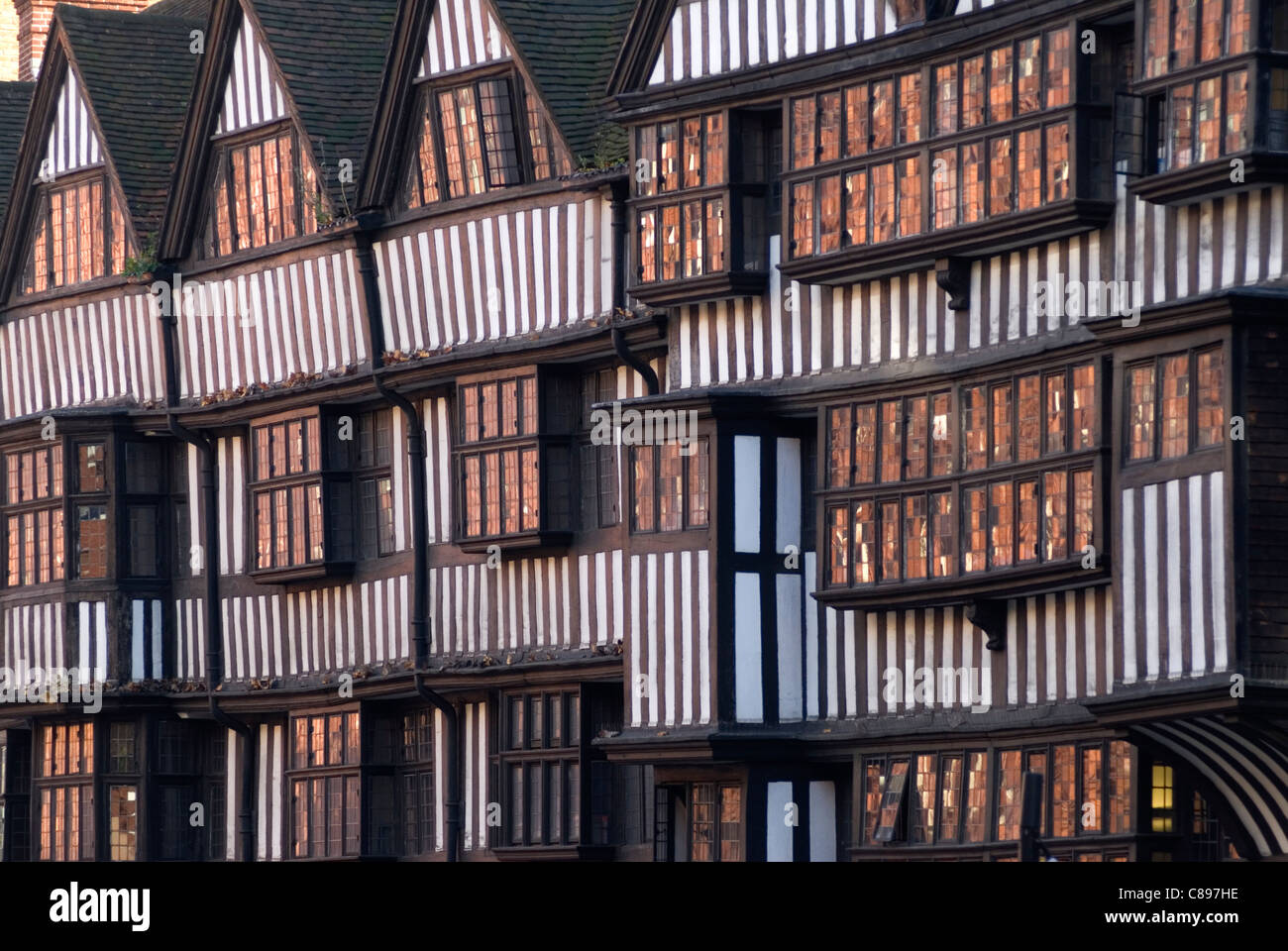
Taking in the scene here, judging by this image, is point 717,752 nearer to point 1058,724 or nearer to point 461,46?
point 1058,724

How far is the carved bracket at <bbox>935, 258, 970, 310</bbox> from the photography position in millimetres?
22359

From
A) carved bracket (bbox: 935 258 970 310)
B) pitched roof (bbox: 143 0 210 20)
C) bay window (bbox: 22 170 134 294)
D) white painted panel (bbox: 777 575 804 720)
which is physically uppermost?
pitched roof (bbox: 143 0 210 20)

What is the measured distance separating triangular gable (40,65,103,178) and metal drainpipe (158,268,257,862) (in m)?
2.12

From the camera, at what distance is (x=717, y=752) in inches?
926

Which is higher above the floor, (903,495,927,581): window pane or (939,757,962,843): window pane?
(903,495,927,581): window pane

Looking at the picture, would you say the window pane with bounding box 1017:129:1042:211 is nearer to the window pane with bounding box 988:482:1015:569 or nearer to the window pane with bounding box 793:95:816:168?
the window pane with bounding box 988:482:1015:569

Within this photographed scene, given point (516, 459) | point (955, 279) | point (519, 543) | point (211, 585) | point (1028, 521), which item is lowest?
point (211, 585)

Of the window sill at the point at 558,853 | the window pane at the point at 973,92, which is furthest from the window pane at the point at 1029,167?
the window sill at the point at 558,853

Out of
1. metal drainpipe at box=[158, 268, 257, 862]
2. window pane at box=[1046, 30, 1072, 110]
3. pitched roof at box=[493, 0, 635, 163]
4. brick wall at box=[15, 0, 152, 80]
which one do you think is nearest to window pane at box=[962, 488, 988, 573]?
window pane at box=[1046, 30, 1072, 110]

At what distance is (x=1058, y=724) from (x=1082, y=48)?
4.85 m

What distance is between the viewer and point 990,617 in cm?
2206

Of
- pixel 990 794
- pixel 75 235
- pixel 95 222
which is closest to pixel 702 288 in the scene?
pixel 990 794

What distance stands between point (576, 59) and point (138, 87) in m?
7.52

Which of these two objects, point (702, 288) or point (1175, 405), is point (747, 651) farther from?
point (1175, 405)
